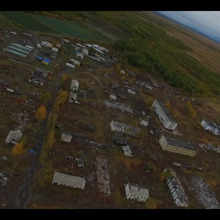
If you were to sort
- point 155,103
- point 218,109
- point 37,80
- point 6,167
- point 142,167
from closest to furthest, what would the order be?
point 6,167 → point 142,167 → point 37,80 → point 155,103 → point 218,109

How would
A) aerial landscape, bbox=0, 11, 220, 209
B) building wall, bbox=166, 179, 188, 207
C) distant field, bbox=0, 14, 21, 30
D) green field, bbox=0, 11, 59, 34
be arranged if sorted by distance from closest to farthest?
1. aerial landscape, bbox=0, 11, 220, 209
2. building wall, bbox=166, 179, 188, 207
3. distant field, bbox=0, 14, 21, 30
4. green field, bbox=0, 11, 59, 34

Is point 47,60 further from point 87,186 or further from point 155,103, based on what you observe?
point 87,186

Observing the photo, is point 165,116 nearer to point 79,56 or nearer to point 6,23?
point 79,56

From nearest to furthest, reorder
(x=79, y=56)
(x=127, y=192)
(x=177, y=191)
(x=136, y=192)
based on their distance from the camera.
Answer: (x=136, y=192) → (x=127, y=192) → (x=177, y=191) → (x=79, y=56)

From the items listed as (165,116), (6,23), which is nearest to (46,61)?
(6,23)

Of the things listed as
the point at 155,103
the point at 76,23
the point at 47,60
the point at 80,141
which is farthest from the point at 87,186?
the point at 76,23

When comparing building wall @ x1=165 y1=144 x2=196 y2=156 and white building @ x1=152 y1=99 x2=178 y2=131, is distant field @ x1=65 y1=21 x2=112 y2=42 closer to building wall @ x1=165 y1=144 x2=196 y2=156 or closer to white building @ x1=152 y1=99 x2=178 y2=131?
white building @ x1=152 y1=99 x2=178 y2=131

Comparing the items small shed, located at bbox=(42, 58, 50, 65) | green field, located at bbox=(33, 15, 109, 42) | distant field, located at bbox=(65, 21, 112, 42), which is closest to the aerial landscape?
small shed, located at bbox=(42, 58, 50, 65)
